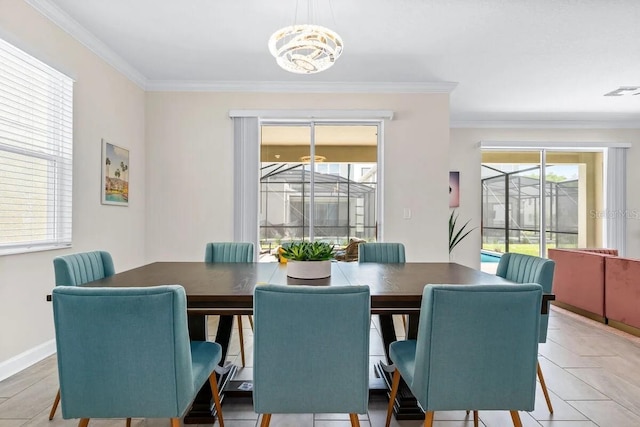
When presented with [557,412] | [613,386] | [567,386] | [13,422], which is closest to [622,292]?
[613,386]

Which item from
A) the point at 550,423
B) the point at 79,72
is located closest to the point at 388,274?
the point at 550,423

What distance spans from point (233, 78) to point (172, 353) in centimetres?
353

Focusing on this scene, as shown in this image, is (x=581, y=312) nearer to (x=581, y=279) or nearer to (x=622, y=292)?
(x=581, y=279)

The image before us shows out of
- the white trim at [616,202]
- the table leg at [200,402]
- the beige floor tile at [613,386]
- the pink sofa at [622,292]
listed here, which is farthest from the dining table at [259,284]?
the white trim at [616,202]

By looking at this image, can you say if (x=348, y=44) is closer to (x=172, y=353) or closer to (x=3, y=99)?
(x=3, y=99)

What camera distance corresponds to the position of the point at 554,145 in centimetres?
592

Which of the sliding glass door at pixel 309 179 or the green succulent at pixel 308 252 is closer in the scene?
the green succulent at pixel 308 252

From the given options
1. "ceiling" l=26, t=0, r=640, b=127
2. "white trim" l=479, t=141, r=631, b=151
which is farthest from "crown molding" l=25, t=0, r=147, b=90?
"white trim" l=479, t=141, r=631, b=151

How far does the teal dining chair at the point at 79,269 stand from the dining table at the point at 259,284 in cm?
12

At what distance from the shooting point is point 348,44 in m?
3.39

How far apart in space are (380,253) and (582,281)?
2.70 meters

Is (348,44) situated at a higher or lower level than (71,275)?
higher

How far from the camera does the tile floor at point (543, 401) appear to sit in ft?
6.48

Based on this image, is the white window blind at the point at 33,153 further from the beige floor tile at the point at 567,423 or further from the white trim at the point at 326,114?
the beige floor tile at the point at 567,423
